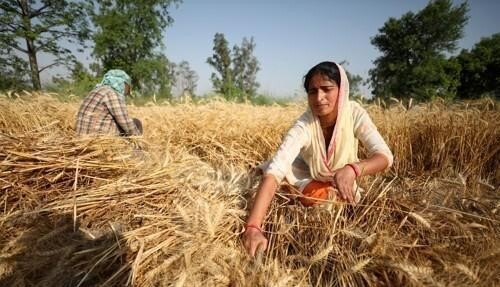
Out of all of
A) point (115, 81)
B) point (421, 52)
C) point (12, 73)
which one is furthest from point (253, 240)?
point (421, 52)

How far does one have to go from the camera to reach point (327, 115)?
1772 millimetres

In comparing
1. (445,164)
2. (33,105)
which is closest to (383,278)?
(445,164)

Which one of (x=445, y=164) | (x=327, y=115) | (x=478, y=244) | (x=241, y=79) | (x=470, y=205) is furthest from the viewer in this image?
(x=241, y=79)

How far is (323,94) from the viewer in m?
1.70

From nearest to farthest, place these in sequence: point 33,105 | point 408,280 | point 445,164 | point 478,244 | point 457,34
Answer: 1. point 408,280
2. point 478,244
3. point 445,164
4. point 33,105
5. point 457,34

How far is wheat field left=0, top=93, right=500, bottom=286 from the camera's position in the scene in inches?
39.8

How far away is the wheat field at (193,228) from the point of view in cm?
101

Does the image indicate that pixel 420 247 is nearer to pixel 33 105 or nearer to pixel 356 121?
pixel 356 121

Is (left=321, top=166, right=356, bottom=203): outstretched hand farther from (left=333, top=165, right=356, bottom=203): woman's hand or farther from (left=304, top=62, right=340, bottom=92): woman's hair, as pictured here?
(left=304, top=62, right=340, bottom=92): woman's hair

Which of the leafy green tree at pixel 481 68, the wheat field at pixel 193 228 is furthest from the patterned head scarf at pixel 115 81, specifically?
the leafy green tree at pixel 481 68

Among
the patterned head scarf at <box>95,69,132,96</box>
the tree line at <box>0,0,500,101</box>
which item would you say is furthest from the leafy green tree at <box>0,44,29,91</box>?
the patterned head scarf at <box>95,69,132,96</box>

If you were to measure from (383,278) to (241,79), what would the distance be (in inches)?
1665

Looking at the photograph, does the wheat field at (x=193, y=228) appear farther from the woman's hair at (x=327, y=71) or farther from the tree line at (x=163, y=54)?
the tree line at (x=163, y=54)

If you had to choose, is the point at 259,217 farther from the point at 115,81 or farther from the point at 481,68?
the point at 481,68
